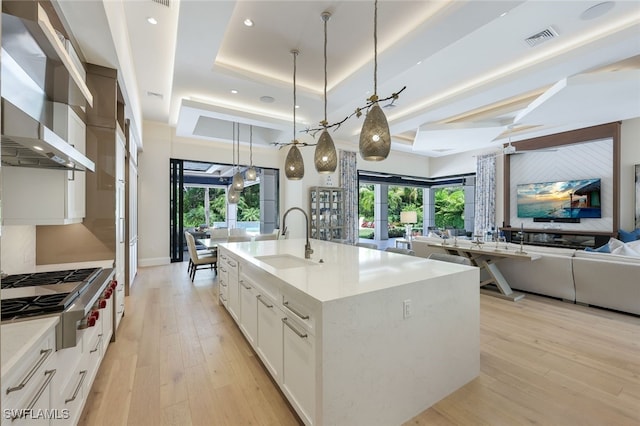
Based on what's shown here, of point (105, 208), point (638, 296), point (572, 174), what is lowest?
point (638, 296)

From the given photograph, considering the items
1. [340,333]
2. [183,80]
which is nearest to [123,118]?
[183,80]

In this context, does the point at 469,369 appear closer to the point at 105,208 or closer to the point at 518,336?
the point at 518,336

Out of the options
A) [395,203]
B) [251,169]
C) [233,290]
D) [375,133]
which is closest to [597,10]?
[375,133]

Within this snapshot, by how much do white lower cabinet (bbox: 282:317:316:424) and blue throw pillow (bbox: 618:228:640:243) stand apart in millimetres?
7303

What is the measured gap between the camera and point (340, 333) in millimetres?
1545

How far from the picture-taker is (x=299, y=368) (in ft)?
5.71

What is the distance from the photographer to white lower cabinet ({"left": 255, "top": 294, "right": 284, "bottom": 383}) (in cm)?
201

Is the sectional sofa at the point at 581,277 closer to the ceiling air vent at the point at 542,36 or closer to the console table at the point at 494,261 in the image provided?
the console table at the point at 494,261

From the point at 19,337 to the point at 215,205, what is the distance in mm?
10660

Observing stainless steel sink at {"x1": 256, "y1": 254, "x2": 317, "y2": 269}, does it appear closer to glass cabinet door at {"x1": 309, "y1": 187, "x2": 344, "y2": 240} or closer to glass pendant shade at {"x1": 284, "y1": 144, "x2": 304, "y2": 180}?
glass pendant shade at {"x1": 284, "y1": 144, "x2": 304, "y2": 180}

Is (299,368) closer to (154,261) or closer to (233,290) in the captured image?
(233,290)

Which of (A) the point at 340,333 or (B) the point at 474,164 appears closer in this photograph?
(A) the point at 340,333

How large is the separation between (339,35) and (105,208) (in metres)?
3.27

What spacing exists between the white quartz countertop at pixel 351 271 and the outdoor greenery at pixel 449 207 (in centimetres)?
859
